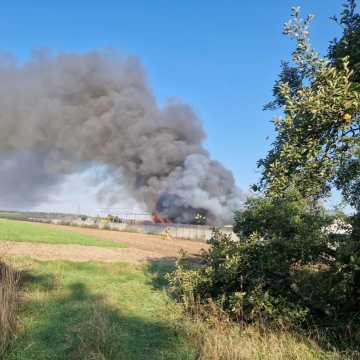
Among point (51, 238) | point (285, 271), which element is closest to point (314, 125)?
point (285, 271)

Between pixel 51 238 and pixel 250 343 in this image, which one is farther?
pixel 51 238

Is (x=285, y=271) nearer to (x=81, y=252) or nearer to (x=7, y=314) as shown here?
(x=7, y=314)

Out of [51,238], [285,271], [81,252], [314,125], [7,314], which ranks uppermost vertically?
[314,125]

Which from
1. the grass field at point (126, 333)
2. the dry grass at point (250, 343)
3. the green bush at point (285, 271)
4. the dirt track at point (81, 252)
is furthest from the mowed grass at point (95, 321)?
the dirt track at point (81, 252)

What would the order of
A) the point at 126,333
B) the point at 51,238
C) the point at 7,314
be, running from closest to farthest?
1. the point at 7,314
2. the point at 126,333
3. the point at 51,238

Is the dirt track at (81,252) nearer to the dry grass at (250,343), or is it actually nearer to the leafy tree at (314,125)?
the dry grass at (250,343)

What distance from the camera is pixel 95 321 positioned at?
328 inches

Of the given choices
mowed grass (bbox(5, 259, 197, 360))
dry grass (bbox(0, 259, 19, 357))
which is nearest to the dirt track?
mowed grass (bbox(5, 259, 197, 360))

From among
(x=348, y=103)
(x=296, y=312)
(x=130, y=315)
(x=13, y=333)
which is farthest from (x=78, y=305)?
(x=348, y=103)

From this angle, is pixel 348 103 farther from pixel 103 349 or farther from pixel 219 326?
pixel 103 349

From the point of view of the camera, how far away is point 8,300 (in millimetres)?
9172

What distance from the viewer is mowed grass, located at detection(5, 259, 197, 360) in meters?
7.37

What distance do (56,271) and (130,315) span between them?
642 centimetres

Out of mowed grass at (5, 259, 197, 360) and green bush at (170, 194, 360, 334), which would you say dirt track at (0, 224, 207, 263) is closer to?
mowed grass at (5, 259, 197, 360)
